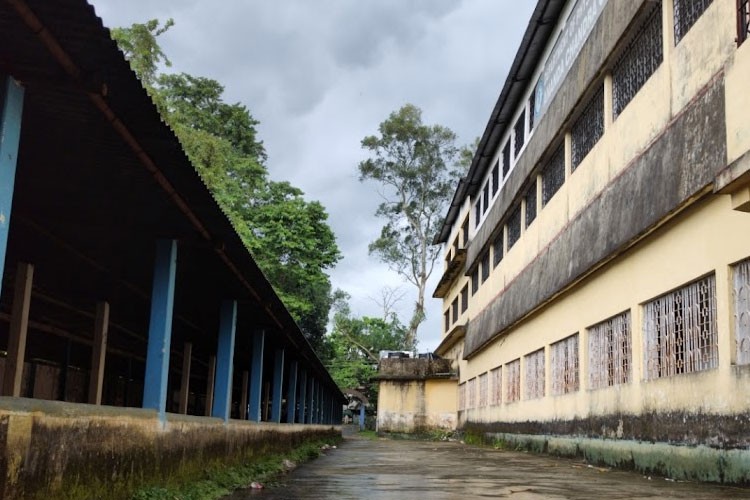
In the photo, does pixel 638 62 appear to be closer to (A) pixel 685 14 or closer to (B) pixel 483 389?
(A) pixel 685 14

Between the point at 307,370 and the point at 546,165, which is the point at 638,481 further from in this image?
the point at 307,370

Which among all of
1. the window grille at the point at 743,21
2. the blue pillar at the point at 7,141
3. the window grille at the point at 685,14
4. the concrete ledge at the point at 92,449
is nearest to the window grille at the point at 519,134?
the window grille at the point at 685,14

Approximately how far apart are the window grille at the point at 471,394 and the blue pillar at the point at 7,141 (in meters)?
24.9

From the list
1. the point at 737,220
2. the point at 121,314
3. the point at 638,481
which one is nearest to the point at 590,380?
the point at 638,481

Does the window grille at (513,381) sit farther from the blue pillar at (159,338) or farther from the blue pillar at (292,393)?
the blue pillar at (159,338)

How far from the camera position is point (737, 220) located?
8.41 metres

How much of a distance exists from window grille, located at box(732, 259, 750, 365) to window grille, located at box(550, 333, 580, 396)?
260 inches

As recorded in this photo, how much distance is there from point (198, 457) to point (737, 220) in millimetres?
6351

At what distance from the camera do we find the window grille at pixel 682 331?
9.14 metres

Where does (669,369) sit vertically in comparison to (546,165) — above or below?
below

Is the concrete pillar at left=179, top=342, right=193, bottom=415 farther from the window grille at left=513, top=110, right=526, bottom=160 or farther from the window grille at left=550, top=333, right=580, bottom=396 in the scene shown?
the window grille at left=513, top=110, right=526, bottom=160

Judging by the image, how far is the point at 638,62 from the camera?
11.9 metres

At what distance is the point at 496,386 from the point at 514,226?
542 cm

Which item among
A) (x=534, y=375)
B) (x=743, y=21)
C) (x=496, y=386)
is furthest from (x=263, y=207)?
(x=743, y=21)
